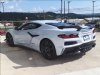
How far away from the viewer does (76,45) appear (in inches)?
253

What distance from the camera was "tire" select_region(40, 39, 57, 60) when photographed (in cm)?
659

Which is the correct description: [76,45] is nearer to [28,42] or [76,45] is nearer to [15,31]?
[28,42]

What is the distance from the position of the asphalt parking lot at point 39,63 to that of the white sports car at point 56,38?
0.32 meters

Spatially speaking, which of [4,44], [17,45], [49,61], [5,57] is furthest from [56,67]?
[4,44]

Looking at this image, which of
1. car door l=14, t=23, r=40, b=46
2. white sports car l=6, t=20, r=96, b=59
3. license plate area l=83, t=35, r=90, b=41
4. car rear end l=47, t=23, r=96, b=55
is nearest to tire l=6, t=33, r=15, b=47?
car door l=14, t=23, r=40, b=46

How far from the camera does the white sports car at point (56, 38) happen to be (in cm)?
631

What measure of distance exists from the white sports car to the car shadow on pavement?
0.76 feet

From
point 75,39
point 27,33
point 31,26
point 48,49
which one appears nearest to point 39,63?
point 48,49

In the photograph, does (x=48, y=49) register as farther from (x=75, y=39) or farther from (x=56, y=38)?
(x=75, y=39)

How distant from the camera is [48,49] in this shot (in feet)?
22.1

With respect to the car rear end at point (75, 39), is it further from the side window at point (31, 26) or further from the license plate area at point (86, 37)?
the side window at point (31, 26)

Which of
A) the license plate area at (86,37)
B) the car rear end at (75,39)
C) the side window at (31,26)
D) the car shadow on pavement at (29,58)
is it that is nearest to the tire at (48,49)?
the car shadow on pavement at (29,58)

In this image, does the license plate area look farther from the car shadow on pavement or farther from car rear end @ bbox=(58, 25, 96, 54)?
the car shadow on pavement

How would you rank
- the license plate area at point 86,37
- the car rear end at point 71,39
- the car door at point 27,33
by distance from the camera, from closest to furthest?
the car rear end at point 71,39, the license plate area at point 86,37, the car door at point 27,33
